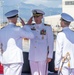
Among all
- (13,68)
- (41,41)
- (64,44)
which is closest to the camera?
(64,44)

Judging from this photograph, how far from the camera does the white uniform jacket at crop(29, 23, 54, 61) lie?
4.05 metres

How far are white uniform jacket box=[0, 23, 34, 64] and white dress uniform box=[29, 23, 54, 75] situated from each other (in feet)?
1.23

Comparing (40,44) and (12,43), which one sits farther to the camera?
(40,44)

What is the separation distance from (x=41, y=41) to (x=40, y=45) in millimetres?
56

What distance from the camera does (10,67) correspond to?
3746 millimetres

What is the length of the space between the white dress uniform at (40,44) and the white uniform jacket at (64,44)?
409 millimetres

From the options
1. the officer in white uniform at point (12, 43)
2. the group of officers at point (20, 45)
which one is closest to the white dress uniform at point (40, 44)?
the group of officers at point (20, 45)

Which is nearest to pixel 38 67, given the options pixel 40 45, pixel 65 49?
pixel 40 45

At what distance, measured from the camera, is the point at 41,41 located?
4.06m

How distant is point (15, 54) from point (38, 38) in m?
0.49

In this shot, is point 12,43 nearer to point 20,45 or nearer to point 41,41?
point 20,45

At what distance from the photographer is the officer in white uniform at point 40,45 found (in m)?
4.05

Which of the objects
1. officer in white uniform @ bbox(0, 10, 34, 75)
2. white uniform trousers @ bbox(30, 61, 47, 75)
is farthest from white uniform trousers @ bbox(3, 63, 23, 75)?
white uniform trousers @ bbox(30, 61, 47, 75)

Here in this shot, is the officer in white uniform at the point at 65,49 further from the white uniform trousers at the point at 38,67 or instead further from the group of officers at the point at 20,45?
the white uniform trousers at the point at 38,67
